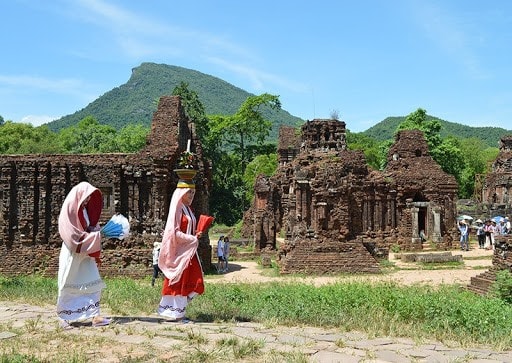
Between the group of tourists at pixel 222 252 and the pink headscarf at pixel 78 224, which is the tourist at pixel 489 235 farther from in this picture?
the pink headscarf at pixel 78 224

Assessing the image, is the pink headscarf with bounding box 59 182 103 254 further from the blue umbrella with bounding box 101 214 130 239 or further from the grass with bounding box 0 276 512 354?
the grass with bounding box 0 276 512 354

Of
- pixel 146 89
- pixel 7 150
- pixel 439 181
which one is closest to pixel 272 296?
pixel 439 181

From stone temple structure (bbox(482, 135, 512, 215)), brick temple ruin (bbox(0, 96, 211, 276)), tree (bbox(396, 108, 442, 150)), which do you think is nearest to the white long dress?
brick temple ruin (bbox(0, 96, 211, 276))

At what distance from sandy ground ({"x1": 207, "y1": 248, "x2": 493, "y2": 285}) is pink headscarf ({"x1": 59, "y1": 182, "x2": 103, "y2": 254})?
9111 mm

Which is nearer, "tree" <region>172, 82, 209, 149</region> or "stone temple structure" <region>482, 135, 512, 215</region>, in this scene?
"stone temple structure" <region>482, 135, 512, 215</region>

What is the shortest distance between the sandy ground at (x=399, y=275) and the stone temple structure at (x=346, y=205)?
0.89m

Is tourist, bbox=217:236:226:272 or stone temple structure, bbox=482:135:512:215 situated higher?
stone temple structure, bbox=482:135:512:215

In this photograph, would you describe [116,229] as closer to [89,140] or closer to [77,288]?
[77,288]

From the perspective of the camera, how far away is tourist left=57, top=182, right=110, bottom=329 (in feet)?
26.4

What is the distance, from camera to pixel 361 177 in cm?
2848

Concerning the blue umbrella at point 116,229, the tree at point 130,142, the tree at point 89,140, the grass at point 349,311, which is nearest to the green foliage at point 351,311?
the grass at point 349,311

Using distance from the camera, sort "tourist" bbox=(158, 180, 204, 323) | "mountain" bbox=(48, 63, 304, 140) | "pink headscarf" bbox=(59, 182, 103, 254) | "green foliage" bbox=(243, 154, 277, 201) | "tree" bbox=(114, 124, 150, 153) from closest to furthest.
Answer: "pink headscarf" bbox=(59, 182, 103, 254), "tourist" bbox=(158, 180, 204, 323), "green foliage" bbox=(243, 154, 277, 201), "tree" bbox=(114, 124, 150, 153), "mountain" bbox=(48, 63, 304, 140)

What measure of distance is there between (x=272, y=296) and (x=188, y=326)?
3128 millimetres

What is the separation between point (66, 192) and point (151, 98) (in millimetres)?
125252
